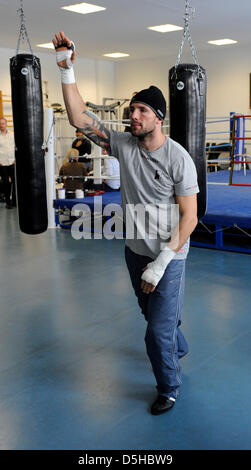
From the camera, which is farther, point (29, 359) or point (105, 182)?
point (105, 182)

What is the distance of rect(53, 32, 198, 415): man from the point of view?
6.79 feet

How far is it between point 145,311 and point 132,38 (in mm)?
8605

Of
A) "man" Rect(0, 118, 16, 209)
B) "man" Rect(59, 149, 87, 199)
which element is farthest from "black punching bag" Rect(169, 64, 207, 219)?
"man" Rect(0, 118, 16, 209)

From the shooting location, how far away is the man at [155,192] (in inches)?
81.5

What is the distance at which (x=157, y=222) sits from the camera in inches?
84.3

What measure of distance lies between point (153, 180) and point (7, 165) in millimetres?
6892

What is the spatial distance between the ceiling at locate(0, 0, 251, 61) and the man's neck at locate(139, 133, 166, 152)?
5.62m

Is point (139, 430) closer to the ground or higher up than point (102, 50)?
closer to the ground

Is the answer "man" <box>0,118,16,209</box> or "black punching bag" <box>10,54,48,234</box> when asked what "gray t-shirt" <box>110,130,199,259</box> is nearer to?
"black punching bag" <box>10,54,48,234</box>

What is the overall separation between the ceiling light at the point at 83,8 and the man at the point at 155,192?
560 cm

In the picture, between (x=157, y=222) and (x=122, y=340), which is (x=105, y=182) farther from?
(x=157, y=222)

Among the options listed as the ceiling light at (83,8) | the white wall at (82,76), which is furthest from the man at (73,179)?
the white wall at (82,76)

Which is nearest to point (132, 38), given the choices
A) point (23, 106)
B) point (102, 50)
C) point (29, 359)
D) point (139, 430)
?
point (102, 50)

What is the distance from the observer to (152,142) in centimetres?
210
